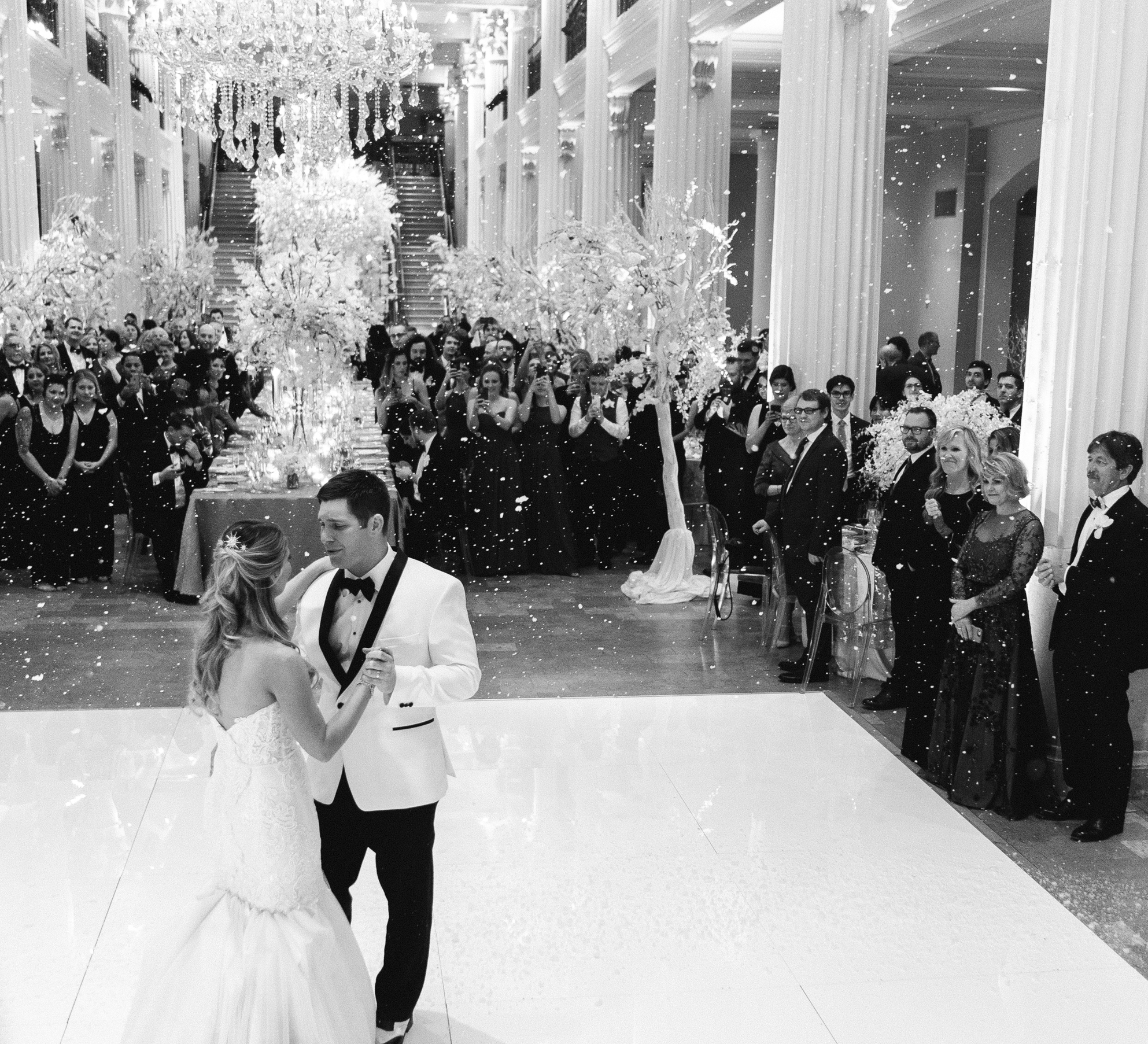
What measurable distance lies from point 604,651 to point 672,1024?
4.05m

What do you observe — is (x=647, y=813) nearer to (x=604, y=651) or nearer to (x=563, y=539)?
(x=604, y=651)

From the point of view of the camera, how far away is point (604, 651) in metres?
7.48

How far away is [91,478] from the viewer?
29.9 feet

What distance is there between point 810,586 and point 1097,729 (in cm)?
225

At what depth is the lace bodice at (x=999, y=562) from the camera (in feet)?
16.3

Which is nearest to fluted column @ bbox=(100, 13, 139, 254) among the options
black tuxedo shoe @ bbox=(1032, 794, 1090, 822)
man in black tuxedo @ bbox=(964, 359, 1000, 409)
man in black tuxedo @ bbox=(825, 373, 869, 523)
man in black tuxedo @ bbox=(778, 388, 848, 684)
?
man in black tuxedo @ bbox=(964, 359, 1000, 409)

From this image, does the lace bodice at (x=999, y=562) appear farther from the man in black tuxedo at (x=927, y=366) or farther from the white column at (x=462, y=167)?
the white column at (x=462, y=167)

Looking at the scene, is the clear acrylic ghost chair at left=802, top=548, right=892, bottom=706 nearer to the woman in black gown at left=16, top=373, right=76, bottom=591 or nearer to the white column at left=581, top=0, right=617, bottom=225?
the woman in black gown at left=16, top=373, right=76, bottom=591

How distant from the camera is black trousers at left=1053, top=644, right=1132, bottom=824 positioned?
4.81 m

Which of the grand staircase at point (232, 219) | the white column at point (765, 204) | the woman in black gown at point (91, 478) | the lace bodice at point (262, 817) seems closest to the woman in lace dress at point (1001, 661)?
the lace bodice at point (262, 817)

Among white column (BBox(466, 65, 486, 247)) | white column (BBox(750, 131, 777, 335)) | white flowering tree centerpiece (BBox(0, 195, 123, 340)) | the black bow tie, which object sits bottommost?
the black bow tie

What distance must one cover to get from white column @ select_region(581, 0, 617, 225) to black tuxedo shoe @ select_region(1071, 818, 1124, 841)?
43.0 ft

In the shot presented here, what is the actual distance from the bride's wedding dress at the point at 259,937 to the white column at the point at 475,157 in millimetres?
30470

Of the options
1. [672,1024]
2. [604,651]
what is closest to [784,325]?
[604,651]
